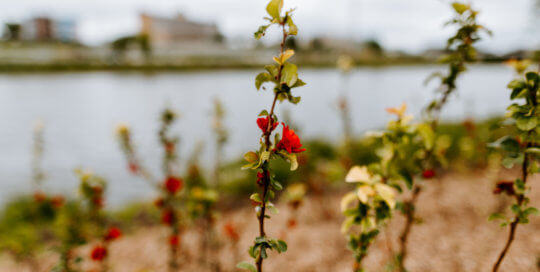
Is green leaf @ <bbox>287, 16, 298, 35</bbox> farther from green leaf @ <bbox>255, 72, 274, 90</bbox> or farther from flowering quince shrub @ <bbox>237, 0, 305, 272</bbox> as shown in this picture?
green leaf @ <bbox>255, 72, 274, 90</bbox>

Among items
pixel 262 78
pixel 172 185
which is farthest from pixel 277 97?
pixel 172 185

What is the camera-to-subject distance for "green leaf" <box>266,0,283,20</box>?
776 mm

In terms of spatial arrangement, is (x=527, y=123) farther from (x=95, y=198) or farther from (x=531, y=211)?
(x=95, y=198)

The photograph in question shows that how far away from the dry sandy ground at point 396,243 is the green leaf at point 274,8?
1.14 meters

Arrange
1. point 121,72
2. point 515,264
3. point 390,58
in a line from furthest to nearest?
1. point 390,58
2. point 121,72
3. point 515,264

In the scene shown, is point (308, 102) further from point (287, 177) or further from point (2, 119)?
point (2, 119)

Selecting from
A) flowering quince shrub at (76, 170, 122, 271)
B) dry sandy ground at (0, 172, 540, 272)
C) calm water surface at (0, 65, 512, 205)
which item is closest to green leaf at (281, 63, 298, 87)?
calm water surface at (0, 65, 512, 205)

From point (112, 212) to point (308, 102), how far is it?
1083 centimetres

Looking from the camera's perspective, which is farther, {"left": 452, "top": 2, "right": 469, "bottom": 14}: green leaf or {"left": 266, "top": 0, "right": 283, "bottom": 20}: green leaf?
{"left": 452, "top": 2, "right": 469, "bottom": 14}: green leaf

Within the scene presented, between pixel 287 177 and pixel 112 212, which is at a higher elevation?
pixel 287 177

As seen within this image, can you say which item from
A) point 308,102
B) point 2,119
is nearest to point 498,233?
point 308,102

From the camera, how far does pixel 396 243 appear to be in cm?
246

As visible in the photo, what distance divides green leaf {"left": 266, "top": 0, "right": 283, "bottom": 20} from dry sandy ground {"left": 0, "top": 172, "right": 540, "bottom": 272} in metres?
1.14

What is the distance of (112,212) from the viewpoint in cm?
429
